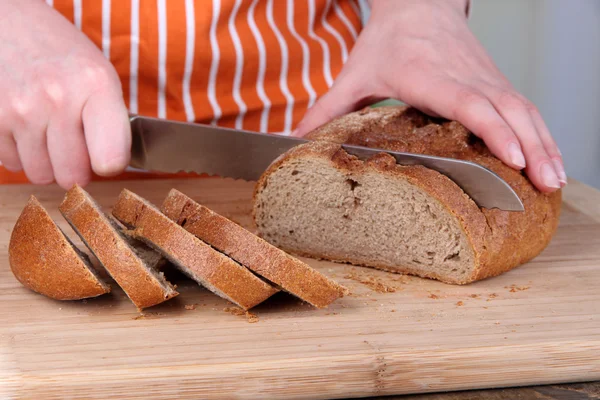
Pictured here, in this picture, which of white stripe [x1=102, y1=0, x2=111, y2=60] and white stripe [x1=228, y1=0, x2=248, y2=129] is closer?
white stripe [x1=102, y1=0, x2=111, y2=60]

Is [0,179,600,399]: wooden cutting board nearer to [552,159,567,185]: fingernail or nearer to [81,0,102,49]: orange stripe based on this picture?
[552,159,567,185]: fingernail

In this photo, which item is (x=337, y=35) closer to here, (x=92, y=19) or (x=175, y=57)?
(x=175, y=57)

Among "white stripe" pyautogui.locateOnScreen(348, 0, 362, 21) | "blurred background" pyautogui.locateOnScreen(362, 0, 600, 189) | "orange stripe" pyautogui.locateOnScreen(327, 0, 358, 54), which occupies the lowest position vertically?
"blurred background" pyautogui.locateOnScreen(362, 0, 600, 189)

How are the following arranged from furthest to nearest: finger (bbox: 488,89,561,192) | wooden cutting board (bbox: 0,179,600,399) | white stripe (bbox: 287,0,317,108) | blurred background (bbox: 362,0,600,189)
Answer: blurred background (bbox: 362,0,600,189)
white stripe (bbox: 287,0,317,108)
finger (bbox: 488,89,561,192)
wooden cutting board (bbox: 0,179,600,399)

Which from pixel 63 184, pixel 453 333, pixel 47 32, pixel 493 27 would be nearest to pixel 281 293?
pixel 453 333

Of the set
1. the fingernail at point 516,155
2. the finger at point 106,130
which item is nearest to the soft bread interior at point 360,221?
the fingernail at point 516,155

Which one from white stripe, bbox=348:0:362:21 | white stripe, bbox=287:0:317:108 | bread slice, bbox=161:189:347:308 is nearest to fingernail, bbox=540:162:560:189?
bread slice, bbox=161:189:347:308

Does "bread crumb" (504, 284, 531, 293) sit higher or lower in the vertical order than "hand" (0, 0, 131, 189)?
lower

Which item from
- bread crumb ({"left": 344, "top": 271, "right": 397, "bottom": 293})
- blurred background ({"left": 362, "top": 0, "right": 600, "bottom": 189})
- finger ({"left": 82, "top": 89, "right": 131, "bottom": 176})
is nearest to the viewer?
bread crumb ({"left": 344, "top": 271, "right": 397, "bottom": 293})
